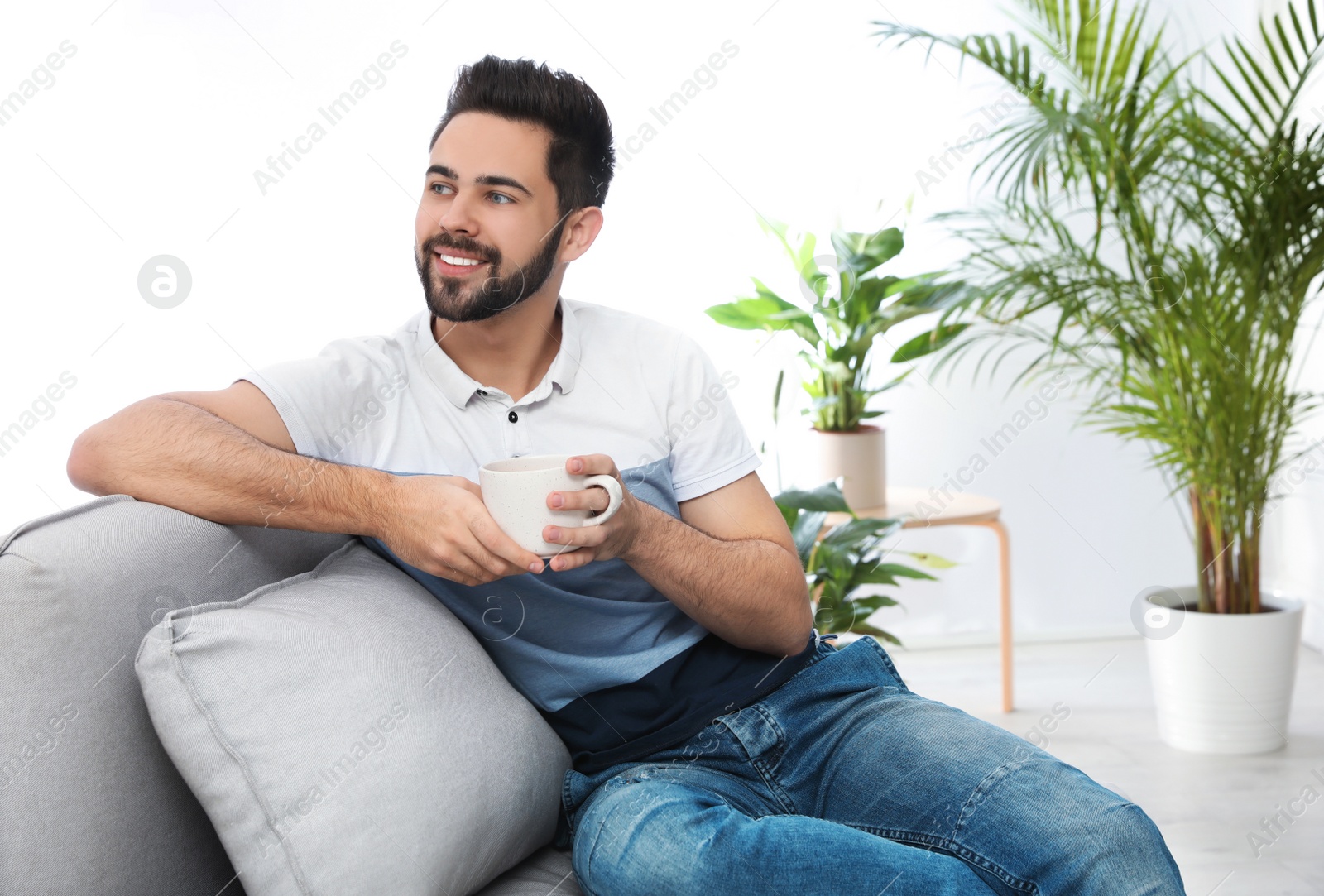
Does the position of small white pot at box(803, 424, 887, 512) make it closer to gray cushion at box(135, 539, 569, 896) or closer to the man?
the man

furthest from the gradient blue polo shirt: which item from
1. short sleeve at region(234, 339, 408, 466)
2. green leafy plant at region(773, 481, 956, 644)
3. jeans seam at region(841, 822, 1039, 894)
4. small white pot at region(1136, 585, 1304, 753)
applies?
small white pot at region(1136, 585, 1304, 753)

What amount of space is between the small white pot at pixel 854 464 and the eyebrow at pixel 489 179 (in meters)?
1.39

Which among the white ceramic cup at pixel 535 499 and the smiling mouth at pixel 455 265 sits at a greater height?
the smiling mouth at pixel 455 265

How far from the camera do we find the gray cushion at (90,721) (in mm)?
843

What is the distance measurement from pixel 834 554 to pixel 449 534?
102cm

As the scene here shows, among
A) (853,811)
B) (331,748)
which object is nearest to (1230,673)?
(853,811)

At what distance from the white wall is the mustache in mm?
1540

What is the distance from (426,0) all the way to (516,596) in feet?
6.85

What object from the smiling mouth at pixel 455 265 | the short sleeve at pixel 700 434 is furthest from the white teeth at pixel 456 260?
the short sleeve at pixel 700 434

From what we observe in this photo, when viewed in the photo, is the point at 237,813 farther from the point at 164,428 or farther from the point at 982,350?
the point at 982,350

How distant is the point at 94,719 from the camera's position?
0.88m

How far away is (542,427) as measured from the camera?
4.32 feet

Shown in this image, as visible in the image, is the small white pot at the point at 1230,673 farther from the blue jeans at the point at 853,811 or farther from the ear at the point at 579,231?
the ear at the point at 579,231

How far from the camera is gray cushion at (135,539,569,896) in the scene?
2.86ft
